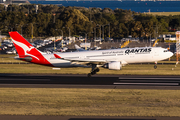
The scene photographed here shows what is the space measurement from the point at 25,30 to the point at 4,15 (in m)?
31.0

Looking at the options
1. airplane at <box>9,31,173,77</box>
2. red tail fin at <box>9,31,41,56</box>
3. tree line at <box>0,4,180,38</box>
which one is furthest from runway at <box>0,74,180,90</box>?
tree line at <box>0,4,180,38</box>

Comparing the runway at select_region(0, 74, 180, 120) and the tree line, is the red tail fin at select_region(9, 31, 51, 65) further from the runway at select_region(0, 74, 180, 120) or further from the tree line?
the tree line

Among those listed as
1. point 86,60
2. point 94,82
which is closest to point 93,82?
point 94,82

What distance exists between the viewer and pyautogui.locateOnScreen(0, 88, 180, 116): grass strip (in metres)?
24.7

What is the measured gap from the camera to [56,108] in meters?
26.2

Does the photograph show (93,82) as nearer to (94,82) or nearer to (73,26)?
(94,82)

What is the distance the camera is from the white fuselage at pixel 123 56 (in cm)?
4662

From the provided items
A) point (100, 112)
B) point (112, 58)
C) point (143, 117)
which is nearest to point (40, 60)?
point (112, 58)

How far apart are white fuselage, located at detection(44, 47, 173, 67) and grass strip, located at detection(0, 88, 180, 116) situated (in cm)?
1208

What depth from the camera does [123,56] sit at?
4669cm

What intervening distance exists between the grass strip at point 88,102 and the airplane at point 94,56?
11.6 m

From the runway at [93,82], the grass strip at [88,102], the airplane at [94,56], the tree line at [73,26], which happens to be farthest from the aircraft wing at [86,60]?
the tree line at [73,26]

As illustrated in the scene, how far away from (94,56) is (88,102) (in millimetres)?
19299

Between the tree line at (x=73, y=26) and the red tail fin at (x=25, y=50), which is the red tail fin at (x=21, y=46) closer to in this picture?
Answer: the red tail fin at (x=25, y=50)
